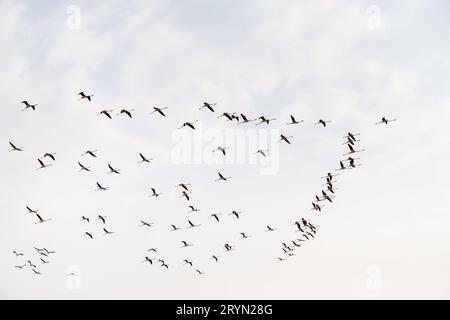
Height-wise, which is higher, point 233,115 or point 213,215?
point 233,115
